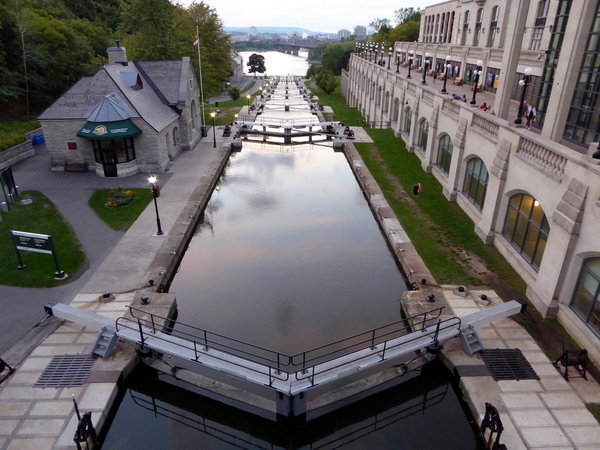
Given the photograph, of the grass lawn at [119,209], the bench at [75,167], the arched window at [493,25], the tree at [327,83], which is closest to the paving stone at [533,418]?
the grass lawn at [119,209]

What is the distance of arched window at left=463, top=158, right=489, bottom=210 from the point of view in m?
20.2

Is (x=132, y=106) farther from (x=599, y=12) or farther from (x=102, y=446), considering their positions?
(x=599, y=12)

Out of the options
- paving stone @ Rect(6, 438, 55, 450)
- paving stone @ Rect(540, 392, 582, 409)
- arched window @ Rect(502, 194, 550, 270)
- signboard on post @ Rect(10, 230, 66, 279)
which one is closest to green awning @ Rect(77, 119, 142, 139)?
signboard on post @ Rect(10, 230, 66, 279)

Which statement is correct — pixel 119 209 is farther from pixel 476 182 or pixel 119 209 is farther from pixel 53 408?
pixel 476 182

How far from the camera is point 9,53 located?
1623 inches

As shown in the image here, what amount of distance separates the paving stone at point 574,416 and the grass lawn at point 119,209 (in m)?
18.2

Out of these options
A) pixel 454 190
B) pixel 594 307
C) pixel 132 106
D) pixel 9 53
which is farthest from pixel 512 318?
pixel 9 53

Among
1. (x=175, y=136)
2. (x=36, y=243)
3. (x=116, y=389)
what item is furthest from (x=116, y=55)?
(x=116, y=389)

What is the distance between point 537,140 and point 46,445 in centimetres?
1719

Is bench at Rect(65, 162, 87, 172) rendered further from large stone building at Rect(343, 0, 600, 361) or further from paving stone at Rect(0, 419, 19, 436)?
large stone building at Rect(343, 0, 600, 361)

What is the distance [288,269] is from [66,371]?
28.4 feet

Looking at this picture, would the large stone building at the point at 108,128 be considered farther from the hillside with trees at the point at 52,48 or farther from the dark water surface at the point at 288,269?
the hillside with trees at the point at 52,48

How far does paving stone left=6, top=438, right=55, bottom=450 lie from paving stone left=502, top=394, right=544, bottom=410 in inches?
430

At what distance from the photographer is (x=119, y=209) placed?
2209 centimetres
